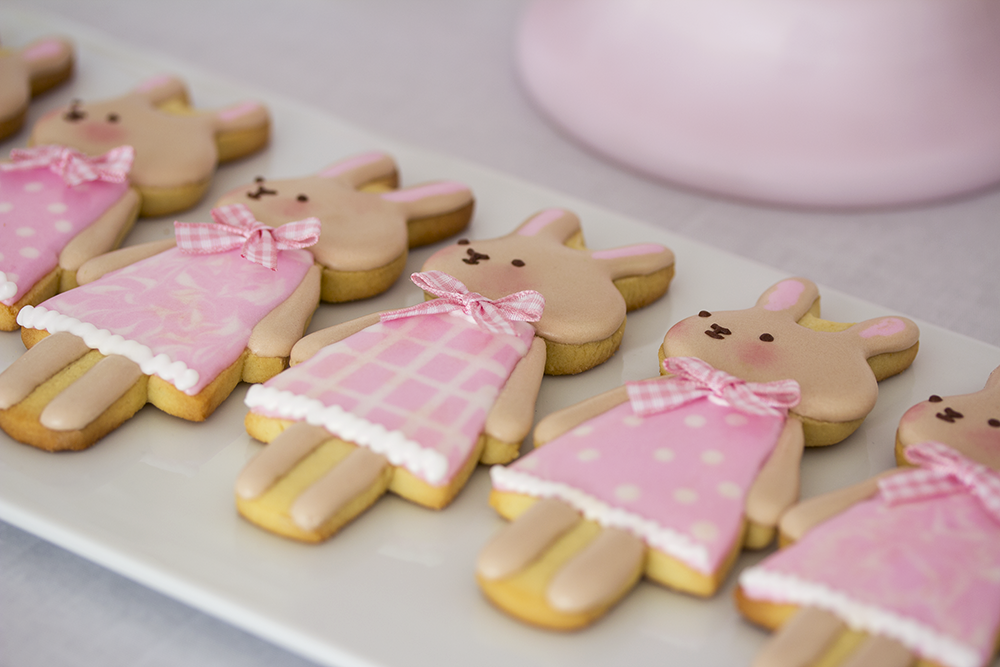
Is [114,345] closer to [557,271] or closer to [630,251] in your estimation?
[557,271]

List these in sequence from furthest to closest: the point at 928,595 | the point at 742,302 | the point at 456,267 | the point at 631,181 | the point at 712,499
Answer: the point at 631,181 → the point at 742,302 → the point at 456,267 → the point at 712,499 → the point at 928,595

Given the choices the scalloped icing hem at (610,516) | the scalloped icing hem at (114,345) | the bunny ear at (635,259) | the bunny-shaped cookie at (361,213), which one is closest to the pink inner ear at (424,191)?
the bunny-shaped cookie at (361,213)

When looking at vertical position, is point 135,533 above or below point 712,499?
below

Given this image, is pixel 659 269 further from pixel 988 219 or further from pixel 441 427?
pixel 988 219

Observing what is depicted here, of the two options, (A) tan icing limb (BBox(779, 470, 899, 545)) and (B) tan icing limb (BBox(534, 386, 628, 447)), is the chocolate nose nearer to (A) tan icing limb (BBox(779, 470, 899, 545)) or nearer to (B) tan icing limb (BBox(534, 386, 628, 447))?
(B) tan icing limb (BBox(534, 386, 628, 447))

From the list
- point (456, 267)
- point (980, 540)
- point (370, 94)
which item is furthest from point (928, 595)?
point (370, 94)

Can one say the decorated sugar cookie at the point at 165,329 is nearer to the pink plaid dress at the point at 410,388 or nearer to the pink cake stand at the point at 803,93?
the pink plaid dress at the point at 410,388

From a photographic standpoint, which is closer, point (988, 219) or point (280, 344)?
point (280, 344)
